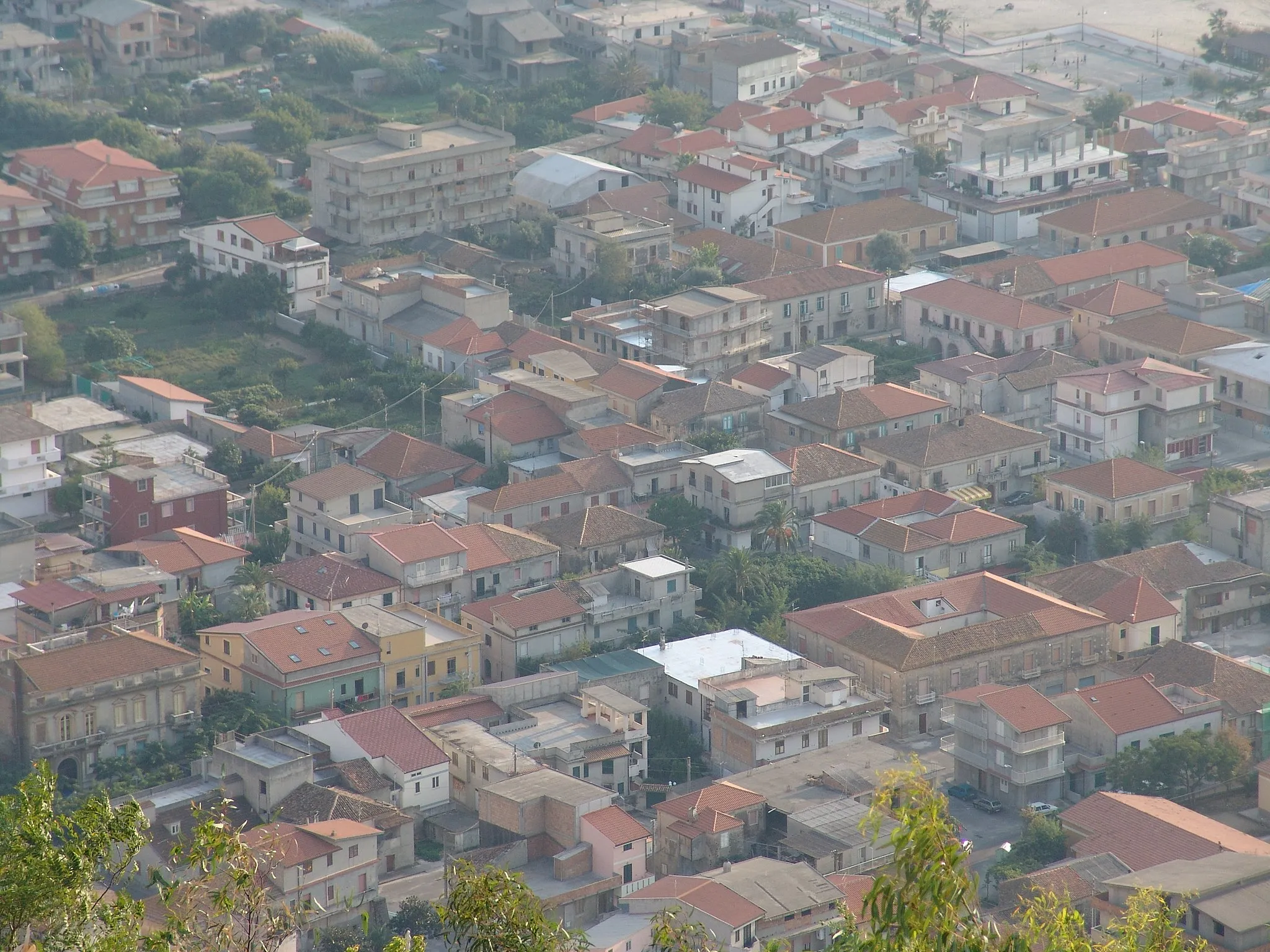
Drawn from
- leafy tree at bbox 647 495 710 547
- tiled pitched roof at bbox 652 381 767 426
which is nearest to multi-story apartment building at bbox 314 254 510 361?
tiled pitched roof at bbox 652 381 767 426

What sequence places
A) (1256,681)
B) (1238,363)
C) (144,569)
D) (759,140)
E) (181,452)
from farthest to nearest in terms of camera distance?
(759,140) < (1238,363) < (181,452) < (144,569) < (1256,681)

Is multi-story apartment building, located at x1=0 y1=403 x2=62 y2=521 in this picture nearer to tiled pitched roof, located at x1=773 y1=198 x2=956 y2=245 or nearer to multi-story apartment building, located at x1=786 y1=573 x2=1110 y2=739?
multi-story apartment building, located at x1=786 y1=573 x2=1110 y2=739

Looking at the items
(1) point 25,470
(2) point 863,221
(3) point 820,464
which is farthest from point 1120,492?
(1) point 25,470

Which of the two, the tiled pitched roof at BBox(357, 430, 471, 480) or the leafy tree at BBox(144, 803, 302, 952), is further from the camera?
the tiled pitched roof at BBox(357, 430, 471, 480)

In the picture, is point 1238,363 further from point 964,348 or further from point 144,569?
point 144,569

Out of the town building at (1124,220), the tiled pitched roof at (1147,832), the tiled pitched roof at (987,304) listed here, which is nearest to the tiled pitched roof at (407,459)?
the tiled pitched roof at (987,304)

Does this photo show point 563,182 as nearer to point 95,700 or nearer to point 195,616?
point 195,616

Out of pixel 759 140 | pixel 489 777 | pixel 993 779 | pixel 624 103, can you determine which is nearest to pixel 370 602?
pixel 489 777
